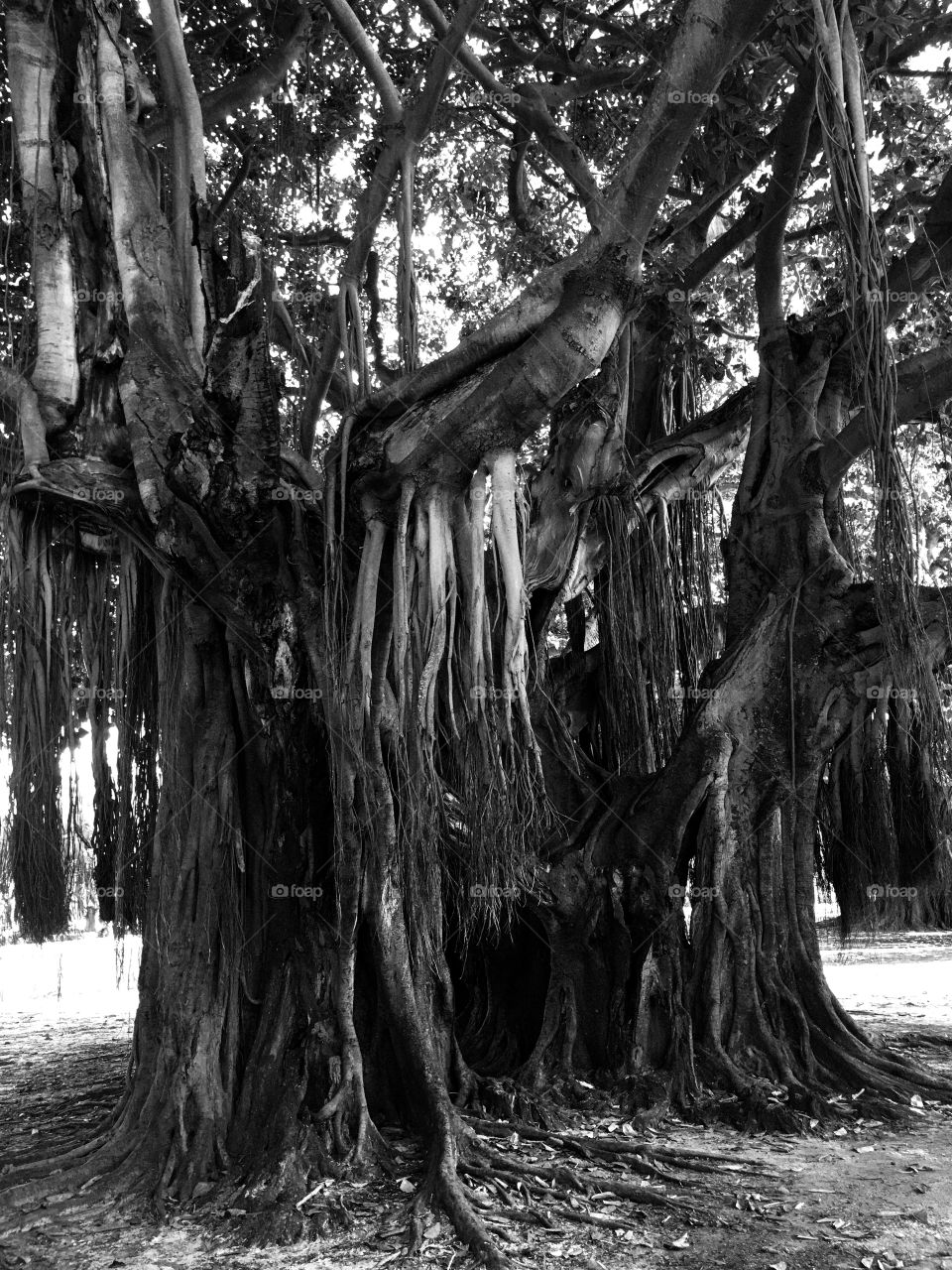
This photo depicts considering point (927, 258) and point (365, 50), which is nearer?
point (365, 50)

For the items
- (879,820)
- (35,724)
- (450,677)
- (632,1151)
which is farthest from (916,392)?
(35,724)

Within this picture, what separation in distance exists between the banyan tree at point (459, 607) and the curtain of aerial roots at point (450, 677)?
0.06ft

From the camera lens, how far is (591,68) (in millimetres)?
6250

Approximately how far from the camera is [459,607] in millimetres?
3990

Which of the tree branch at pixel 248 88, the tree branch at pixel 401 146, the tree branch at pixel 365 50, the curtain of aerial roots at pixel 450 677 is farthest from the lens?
the tree branch at pixel 248 88

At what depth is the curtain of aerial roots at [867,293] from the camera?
3.06m

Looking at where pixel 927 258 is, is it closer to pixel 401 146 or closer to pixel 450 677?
pixel 401 146

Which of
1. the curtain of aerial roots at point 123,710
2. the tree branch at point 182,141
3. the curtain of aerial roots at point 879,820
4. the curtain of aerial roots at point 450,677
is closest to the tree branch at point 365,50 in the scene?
the tree branch at point 182,141

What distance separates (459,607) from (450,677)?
29cm

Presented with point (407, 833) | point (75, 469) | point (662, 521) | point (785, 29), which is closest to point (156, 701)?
point (75, 469)

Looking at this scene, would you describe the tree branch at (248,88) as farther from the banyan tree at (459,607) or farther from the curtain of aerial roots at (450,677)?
the curtain of aerial roots at (450,677)

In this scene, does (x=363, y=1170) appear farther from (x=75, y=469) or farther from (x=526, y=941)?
(x=75, y=469)

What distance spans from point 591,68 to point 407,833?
468cm

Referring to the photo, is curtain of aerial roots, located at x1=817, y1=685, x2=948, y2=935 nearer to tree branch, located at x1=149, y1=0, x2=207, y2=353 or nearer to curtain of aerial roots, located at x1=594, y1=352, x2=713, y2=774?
curtain of aerial roots, located at x1=594, y1=352, x2=713, y2=774
